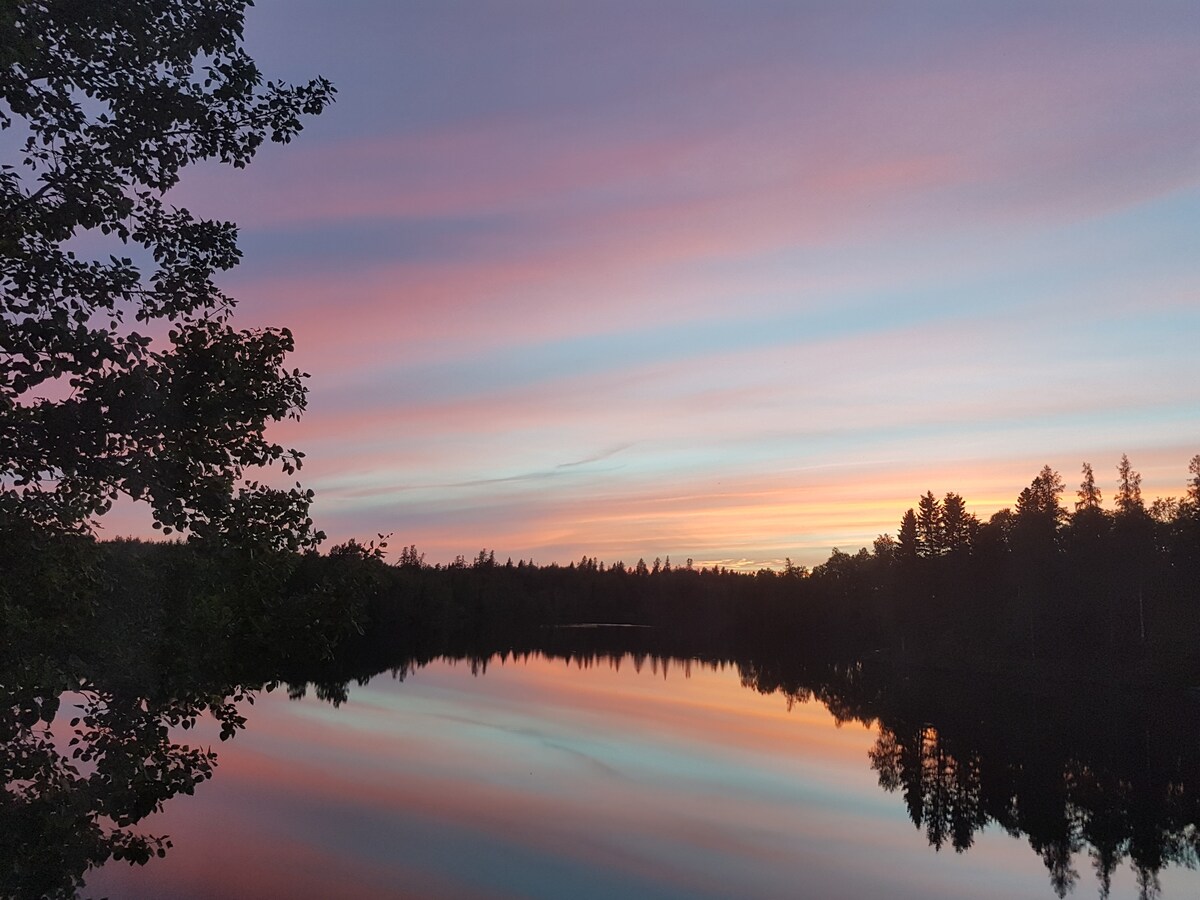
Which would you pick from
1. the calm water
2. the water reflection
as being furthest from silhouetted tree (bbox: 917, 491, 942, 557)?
the calm water

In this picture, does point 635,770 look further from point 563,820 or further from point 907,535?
point 907,535

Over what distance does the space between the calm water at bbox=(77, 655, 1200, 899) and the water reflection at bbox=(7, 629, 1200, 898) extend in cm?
17

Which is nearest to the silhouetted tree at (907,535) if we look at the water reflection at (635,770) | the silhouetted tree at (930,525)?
the silhouetted tree at (930,525)

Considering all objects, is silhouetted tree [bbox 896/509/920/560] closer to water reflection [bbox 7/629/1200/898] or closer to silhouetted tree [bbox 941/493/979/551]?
silhouetted tree [bbox 941/493/979/551]

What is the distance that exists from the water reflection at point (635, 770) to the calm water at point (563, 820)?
0.17m

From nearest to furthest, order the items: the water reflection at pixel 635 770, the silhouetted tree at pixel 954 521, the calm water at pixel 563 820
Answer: the water reflection at pixel 635 770 → the calm water at pixel 563 820 → the silhouetted tree at pixel 954 521

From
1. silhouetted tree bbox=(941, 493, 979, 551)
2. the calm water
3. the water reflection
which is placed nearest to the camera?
the water reflection

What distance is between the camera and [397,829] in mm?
24656

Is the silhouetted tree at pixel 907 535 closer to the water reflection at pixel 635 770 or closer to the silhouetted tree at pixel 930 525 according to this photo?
the silhouetted tree at pixel 930 525

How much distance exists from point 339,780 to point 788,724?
26264 mm

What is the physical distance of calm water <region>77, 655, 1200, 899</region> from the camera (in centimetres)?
2075

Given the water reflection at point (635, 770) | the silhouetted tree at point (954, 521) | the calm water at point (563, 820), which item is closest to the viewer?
the water reflection at point (635, 770)

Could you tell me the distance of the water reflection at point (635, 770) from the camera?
277 inches

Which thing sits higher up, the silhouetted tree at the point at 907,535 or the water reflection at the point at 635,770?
the silhouetted tree at the point at 907,535
